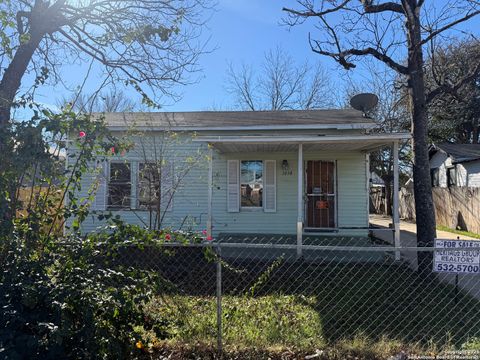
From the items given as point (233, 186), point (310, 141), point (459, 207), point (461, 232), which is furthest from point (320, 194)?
point (459, 207)

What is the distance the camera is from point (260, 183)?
11.4 m

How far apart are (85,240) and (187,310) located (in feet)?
4.71

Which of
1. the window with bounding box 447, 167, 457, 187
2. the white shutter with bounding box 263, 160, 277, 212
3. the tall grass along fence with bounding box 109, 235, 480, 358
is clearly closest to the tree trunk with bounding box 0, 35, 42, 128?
the tall grass along fence with bounding box 109, 235, 480, 358

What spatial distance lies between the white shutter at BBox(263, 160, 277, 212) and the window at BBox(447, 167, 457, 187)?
478 inches

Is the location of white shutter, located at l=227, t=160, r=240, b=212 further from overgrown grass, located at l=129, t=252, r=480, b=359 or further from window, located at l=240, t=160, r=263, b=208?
overgrown grass, located at l=129, t=252, r=480, b=359

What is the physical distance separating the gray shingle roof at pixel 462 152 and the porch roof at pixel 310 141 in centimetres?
900

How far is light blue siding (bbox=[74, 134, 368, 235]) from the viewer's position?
36.5 ft

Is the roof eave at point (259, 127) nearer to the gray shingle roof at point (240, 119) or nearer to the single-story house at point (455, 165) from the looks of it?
the gray shingle roof at point (240, 119)

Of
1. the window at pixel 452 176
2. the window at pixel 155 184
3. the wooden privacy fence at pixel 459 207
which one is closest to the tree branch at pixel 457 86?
the window at pixel 155 184

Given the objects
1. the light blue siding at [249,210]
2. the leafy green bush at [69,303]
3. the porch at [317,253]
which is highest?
the light blue siding at [249,210]

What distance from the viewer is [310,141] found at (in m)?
9.10

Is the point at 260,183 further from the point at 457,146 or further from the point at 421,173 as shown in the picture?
the point at 457,146

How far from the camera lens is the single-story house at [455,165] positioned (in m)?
16.7

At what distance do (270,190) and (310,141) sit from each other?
2.66 m
